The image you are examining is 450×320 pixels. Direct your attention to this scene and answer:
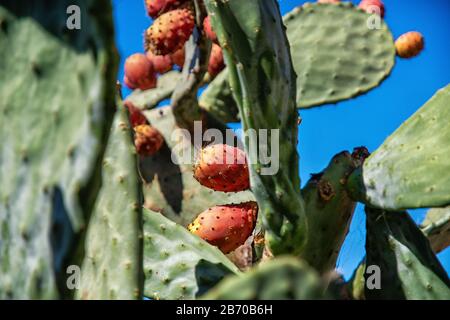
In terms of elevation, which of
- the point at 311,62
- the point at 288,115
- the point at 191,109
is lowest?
the point at 288,115

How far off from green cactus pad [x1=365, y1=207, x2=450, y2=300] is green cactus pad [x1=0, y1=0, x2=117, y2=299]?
846 mm

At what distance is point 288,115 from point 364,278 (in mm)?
383

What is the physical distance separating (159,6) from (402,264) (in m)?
1.29

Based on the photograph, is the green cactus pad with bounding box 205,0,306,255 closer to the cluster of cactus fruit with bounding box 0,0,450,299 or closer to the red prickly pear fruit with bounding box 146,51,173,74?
the cluster of cactus fruit with bounding box 0,0,450,299

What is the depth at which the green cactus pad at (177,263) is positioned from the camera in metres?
1.47

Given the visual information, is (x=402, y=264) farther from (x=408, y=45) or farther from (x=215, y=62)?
(x=408, y=45)

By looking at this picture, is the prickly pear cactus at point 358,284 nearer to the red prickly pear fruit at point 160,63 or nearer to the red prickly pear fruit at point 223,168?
the red prickly pear fruit at point 223,168

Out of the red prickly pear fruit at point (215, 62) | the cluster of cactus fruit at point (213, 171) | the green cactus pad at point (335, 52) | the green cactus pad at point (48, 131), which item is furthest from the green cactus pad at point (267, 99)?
the red prickly pear fruit at point (215, 62)

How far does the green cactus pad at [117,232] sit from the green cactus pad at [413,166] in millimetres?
558

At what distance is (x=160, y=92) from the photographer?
296cm

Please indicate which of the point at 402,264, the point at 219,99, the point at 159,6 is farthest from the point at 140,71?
the point at 402,264
